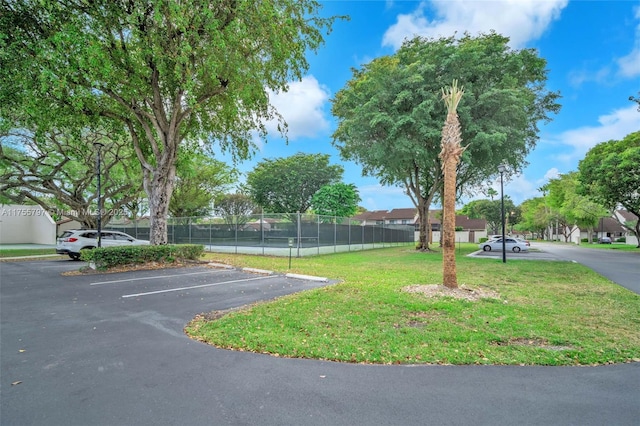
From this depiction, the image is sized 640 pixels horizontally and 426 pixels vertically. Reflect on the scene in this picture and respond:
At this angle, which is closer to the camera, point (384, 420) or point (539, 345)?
point (384, 420)

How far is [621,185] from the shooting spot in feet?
78.4

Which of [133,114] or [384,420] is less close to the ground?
[133,114]

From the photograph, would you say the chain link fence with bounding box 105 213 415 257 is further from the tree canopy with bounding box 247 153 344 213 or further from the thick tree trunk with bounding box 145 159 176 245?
the tree canopy with bounding box 247 153 344 213

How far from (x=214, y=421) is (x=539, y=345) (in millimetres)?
4331

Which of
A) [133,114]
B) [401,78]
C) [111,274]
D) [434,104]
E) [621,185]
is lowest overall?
[111,274]

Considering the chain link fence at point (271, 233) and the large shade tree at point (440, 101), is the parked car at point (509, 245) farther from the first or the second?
the chain link fence at point (271, 233)

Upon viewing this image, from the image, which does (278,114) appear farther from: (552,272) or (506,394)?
(506,394)

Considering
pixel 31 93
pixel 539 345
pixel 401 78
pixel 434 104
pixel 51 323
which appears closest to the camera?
pixel 539 345

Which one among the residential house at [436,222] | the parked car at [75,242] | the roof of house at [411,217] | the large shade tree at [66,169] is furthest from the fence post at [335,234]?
the roof of house at [411,217]

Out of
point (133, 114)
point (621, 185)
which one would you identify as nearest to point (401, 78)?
point (133, 114)

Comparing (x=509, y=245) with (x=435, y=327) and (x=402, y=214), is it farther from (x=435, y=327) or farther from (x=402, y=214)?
(x=402, y=214)

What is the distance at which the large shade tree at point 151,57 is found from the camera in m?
10.5

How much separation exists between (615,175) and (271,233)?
24.8 metres

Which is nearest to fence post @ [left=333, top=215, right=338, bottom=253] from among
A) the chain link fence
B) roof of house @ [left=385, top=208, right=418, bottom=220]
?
the chain link fence
